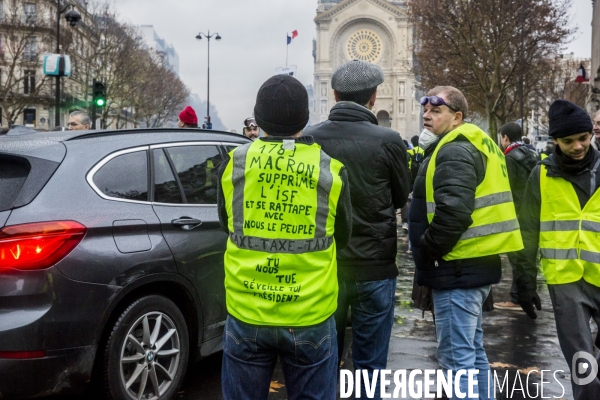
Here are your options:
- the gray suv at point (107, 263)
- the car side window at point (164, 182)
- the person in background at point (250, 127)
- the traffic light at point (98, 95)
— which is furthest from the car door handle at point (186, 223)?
the traffic light at point (98, 95)

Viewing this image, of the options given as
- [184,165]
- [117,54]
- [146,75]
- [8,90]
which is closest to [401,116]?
[146,75]

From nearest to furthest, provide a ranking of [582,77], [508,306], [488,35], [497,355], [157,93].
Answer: [497,355] → [508,306] → [488,35] → [582,77] → [157,93]

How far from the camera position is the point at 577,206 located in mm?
3939

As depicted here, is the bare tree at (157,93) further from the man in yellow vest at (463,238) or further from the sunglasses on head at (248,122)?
the man in yellow vest at (463,238)

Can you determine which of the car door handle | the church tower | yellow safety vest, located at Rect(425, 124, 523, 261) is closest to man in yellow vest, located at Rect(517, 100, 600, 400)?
yellow safety vest, located at Rect(425, 124, 523, 261)

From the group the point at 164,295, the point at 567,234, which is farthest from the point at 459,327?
the point at 164,295

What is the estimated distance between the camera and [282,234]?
2.60 meters

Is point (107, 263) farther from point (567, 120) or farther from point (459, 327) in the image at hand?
point (567, 120)

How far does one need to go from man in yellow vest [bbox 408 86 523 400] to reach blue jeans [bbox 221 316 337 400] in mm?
1216

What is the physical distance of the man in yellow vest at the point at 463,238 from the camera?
Result: 11.9ft

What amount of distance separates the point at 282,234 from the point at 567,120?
2.20 meters

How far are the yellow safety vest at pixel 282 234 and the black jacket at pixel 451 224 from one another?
1117 millimetres

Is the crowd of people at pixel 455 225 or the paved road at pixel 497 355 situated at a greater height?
the crowd of people at pixel 455 225

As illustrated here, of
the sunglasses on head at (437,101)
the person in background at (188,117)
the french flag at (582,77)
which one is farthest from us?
the french flag at (582,77)
